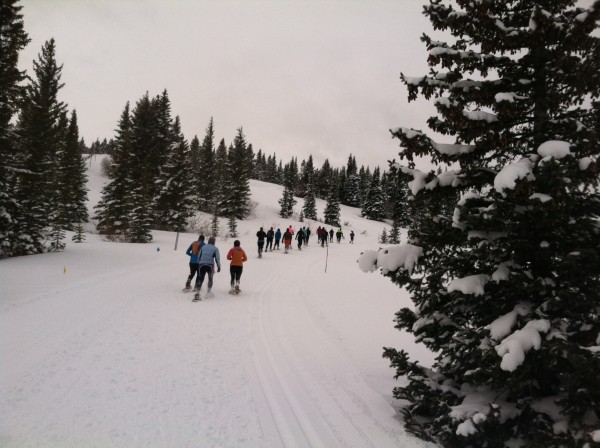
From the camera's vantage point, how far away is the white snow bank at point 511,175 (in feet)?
10.1

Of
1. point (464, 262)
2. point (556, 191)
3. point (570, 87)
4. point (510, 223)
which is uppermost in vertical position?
point (570, 87)

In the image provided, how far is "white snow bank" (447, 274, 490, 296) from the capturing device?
3492 mm

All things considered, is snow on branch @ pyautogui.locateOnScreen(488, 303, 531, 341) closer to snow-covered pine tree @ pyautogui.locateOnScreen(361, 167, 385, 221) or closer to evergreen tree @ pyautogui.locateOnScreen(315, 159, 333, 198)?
snow-covered pine tree @ pyautogui.locateOnScreen(361, 167, 385, 221)

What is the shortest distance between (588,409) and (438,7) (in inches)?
182

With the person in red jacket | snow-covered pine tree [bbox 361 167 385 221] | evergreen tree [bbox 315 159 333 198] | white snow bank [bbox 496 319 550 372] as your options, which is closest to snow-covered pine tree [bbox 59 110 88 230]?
the person in red jacket

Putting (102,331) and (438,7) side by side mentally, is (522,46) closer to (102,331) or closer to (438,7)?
(438,7)

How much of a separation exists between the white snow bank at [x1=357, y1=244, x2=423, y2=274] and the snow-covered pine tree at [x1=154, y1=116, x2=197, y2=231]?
107 ft

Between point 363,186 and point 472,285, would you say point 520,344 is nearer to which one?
point 472,285

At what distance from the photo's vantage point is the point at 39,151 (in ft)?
60.2

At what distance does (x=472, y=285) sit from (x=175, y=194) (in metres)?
35.2

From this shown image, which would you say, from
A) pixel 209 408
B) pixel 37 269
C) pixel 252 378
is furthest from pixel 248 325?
pixel 37 269

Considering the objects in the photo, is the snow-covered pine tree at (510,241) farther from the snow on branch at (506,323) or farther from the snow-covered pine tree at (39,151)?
the snow-covered pine tree at (39,151)

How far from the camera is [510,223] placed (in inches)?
133

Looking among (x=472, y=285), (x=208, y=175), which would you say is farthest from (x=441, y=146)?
(x=208, y=175)
